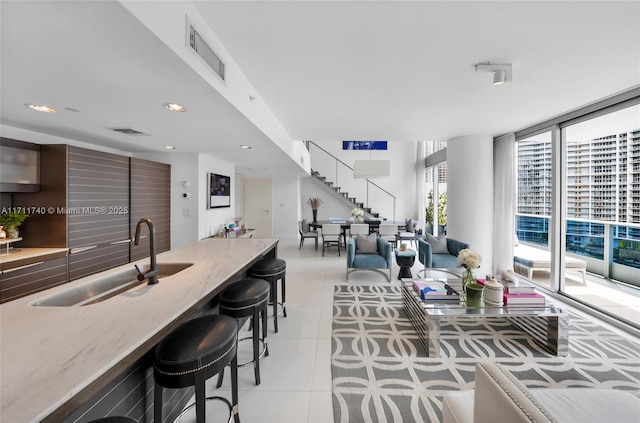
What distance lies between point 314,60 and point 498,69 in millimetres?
1677

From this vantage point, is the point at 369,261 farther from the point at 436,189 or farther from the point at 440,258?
the point at 436,189

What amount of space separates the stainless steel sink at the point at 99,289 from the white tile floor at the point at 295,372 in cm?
99

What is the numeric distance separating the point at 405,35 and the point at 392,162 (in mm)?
8341

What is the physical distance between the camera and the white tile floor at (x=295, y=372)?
1.82 m

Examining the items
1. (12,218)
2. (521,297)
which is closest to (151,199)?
(12,218)

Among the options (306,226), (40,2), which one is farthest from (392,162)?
(40,2)

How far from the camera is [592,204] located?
399 centimetres

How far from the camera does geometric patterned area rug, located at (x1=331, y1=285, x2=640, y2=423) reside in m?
1.91

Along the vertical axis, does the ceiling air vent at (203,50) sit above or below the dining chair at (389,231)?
above

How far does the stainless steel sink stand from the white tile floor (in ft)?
3.26

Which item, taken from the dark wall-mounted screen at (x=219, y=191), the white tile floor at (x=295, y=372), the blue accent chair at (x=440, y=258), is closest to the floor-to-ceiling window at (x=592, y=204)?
the blue accent chair at (x=440, y=258)

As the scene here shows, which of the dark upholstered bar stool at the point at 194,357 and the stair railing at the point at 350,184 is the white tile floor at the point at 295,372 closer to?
the dark upholstered bar stool at the point at 194,357

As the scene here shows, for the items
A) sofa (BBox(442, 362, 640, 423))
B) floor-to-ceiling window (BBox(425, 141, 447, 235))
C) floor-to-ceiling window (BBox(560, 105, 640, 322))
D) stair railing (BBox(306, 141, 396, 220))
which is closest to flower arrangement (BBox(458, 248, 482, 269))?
sofa (BBox(442, 362, 640, 423))

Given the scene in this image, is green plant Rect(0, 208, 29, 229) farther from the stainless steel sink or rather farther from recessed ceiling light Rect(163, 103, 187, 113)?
recessed ceiling light Rect(163, 103, 187, 113)
